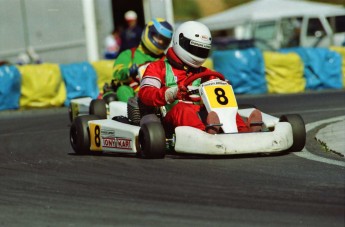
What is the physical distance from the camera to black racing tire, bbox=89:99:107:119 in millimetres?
11617

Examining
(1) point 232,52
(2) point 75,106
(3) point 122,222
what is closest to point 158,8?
(1) point 232,52

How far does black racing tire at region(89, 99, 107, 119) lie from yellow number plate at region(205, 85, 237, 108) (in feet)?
10.6

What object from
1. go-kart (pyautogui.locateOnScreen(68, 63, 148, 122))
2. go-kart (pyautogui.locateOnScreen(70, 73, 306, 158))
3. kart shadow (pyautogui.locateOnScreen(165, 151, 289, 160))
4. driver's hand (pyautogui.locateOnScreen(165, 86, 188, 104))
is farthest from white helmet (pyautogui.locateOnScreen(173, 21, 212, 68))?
go-kart (pyautogui.locateOnScreen(68, 63, 148, 122))

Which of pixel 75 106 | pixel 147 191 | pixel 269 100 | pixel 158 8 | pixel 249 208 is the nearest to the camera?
pixel 249 208

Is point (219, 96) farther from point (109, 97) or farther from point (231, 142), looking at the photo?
point (109, 97)

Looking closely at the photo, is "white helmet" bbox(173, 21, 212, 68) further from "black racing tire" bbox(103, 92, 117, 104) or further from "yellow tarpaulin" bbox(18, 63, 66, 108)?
"yellow tarpaulin" bbox(18, 63, 66, 108)

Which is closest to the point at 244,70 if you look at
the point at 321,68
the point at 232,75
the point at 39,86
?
the point at 232,75

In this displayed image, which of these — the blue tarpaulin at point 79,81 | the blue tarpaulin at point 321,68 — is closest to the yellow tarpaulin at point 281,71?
the blue tarpaulin at point 321,68

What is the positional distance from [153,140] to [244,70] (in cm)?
956

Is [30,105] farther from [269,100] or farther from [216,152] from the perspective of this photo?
[216,152]

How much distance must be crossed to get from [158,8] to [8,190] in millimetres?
14637

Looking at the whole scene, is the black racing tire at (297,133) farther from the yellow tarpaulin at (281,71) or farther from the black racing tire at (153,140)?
the yellow tarpaulin at (281,71)

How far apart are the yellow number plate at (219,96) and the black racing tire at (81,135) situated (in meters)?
1.44

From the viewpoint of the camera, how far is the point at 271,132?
820cm
